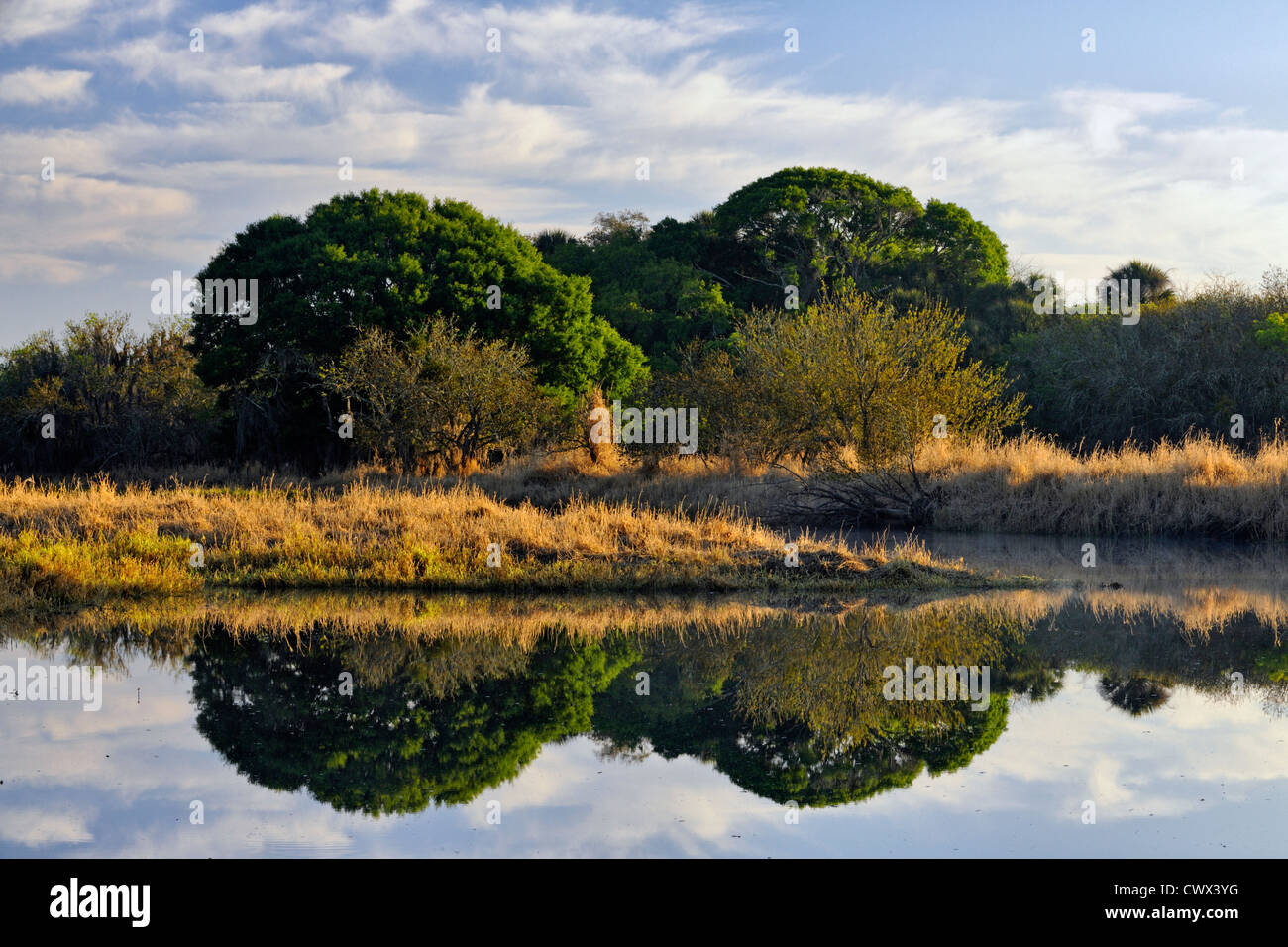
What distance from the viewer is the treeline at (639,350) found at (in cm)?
2923

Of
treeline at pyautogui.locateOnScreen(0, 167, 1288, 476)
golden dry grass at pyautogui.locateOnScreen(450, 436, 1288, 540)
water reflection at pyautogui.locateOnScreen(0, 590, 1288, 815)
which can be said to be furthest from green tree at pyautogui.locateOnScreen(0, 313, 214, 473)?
water reflection at pyautogui.locateOnScreen(0, 590, 1288, 815)

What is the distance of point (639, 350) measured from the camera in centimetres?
4341

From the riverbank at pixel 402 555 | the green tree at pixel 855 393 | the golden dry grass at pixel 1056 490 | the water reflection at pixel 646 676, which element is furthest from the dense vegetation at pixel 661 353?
the water reflection at pixel 646 676

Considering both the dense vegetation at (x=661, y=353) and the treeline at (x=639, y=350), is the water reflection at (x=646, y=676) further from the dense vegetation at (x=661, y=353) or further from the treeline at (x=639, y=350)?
the treeline at (x=639, y=350)

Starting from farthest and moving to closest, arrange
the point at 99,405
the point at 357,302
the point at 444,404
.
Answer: the point at 99,405 → the point at 357,302 → the point at 444,404

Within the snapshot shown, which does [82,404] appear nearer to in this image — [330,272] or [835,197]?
[330,272]

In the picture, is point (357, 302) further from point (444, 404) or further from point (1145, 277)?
point (1145, 277)

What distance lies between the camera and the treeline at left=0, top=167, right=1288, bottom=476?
95.9ft

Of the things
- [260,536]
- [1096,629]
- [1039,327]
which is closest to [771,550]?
[1096,629]

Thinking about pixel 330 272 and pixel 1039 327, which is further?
pixel 1039 327

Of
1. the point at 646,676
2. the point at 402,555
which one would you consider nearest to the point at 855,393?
the point at 402,555

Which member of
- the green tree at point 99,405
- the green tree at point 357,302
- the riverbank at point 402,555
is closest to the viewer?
the riverbank at point 402,555

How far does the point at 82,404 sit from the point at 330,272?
499 inches
